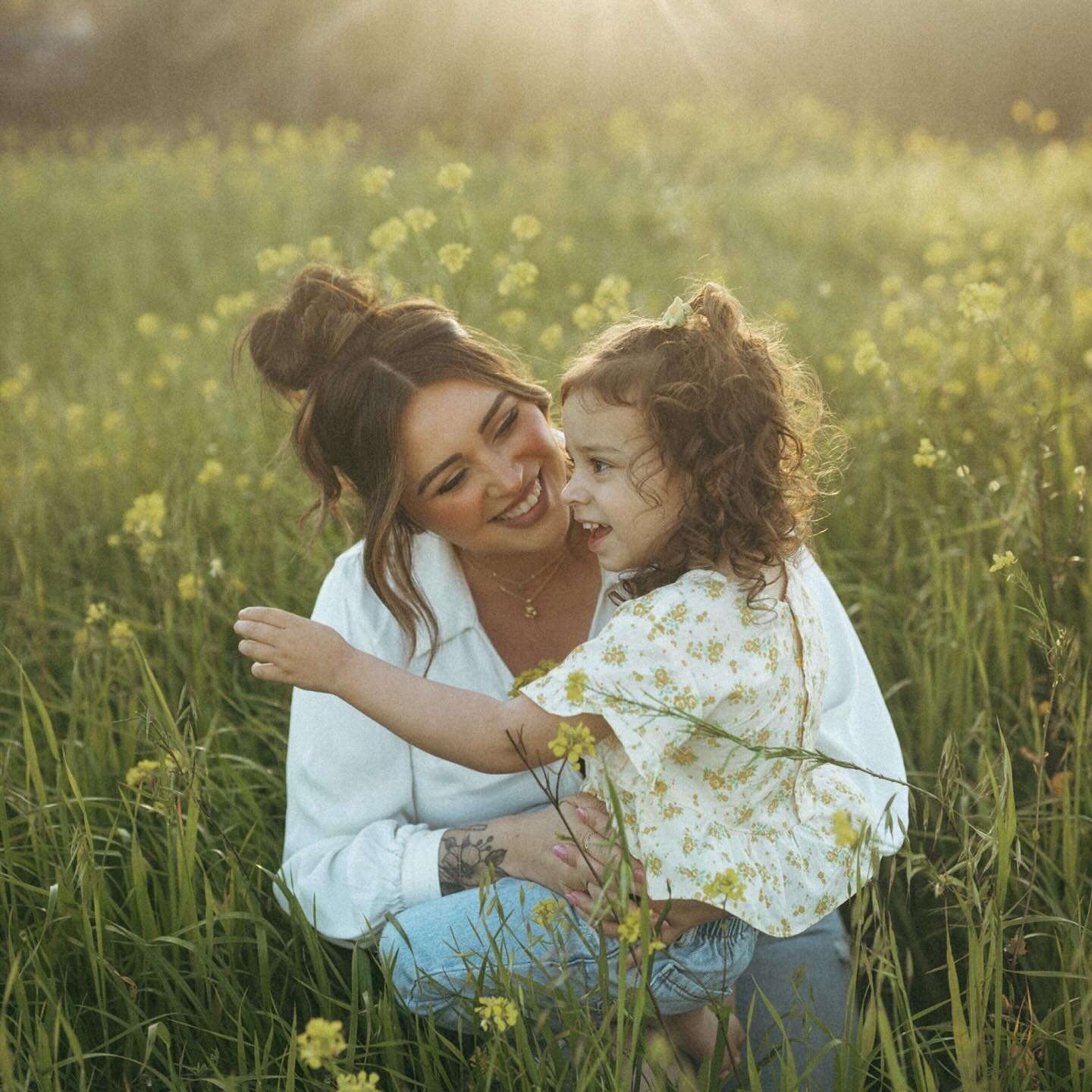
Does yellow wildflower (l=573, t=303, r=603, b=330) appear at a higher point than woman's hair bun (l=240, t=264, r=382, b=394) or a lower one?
higher

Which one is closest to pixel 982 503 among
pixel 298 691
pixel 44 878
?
pixel 298 691

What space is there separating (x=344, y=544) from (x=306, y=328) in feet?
3.18

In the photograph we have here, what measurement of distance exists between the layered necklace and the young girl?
53cm

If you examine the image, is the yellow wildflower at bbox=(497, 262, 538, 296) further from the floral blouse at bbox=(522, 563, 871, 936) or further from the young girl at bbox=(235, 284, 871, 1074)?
the floral blouse at bbox=(522, 563, 871, 936)

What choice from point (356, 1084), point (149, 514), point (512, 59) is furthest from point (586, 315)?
point (512, 59)

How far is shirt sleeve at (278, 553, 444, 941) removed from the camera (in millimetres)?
2055

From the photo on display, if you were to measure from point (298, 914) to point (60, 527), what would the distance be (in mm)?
1940

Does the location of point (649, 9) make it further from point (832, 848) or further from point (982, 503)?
point (832, 848)

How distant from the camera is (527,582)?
240 centimetres

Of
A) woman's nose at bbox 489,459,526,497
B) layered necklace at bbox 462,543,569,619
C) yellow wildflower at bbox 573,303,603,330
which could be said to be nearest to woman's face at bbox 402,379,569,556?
woman's nose at bbox 489,459,526,497

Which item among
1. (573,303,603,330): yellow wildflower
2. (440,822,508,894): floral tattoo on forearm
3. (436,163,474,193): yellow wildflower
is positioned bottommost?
(440,822,508,894): floral tattoo on forearm

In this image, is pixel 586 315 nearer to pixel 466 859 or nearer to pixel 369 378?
pixel 369 378

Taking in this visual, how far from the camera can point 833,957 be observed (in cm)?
216

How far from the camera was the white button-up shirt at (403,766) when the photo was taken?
2.07 m
